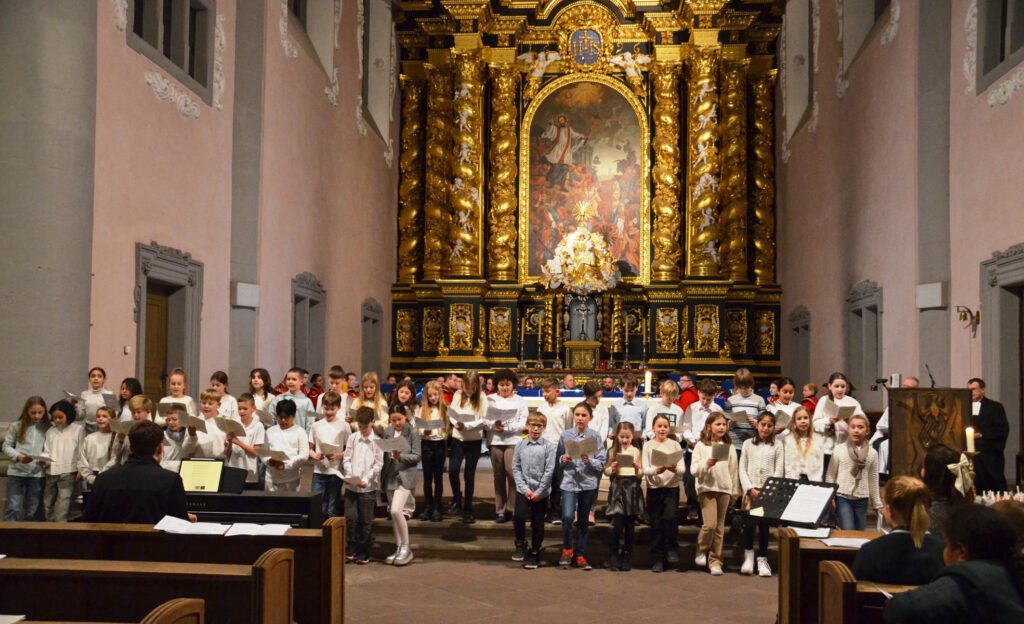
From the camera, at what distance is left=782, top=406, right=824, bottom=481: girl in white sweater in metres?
10.3

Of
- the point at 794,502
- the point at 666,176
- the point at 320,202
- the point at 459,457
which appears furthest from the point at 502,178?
the point at 794,502

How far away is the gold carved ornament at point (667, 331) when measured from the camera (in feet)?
77.2

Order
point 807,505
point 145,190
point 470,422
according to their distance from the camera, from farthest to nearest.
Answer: point 145,190
point 470,422
point 807,505

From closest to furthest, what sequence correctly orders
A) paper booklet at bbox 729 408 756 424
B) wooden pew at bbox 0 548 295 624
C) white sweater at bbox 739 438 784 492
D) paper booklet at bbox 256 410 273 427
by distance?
wooden pew at bbox 0 548 295 624, white sweater at bbox 739 438 784 492, paper booklet at bbox 729 408 756 424, paper booklet at bbox 256 410 273 427

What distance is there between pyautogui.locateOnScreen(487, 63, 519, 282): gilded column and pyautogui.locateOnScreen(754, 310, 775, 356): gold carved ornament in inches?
227

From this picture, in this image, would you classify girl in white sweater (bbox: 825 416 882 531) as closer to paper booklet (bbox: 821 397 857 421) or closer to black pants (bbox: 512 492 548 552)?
paper booklet (bbox: 821 397 857 421)

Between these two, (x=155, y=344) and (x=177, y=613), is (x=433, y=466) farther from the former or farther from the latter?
(x=177, y=613)

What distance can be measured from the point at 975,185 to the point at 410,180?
13999mm

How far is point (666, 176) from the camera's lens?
23484 mm

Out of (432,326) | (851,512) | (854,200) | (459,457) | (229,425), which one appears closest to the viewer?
(229,425)

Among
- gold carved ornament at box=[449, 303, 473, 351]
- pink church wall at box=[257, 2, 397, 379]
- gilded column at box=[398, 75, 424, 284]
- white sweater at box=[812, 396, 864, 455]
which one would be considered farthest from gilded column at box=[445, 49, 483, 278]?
white sweater at box=[812, 396, 864, 455]

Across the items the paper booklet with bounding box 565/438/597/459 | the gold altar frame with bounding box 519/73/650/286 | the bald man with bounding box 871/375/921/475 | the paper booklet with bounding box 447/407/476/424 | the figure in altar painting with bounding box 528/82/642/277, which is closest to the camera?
the paper booklet with bounding box 565/438/597/459

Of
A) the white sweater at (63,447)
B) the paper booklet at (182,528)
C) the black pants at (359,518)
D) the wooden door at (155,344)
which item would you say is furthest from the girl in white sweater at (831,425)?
the wooden door at (155,344)

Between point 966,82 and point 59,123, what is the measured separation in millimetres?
11024
